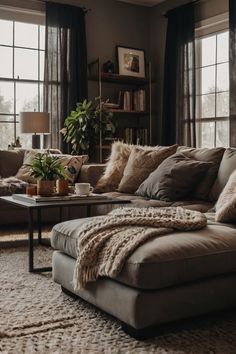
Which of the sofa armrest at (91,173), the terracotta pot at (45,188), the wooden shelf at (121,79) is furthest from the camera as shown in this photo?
the wooden shelf at (121,79)

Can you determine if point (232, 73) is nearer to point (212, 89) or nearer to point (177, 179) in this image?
point (212, 89)

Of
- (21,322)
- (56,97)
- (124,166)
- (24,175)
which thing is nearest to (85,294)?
(21,322)

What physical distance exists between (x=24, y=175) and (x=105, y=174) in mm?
892

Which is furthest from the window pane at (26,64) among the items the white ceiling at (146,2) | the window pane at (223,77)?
the window pane at (223,77)

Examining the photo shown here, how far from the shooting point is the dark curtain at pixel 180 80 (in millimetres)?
6125

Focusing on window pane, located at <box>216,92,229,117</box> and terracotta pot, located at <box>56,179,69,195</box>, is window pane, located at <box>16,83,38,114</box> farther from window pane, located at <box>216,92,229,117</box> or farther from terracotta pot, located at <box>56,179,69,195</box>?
terracotta pot, located at <box>56,179,69,195</box>

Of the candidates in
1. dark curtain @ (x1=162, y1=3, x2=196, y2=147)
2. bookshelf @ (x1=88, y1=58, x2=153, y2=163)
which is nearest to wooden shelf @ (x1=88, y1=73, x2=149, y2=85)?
bookshelf @ (x1=88, y1=58, x2=153, y2=163)

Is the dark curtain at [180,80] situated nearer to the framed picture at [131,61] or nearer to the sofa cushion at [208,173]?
the framed picture at [131,61]

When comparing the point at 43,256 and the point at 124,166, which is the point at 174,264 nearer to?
the point at 43,256

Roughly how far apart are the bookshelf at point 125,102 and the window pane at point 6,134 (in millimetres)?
1135

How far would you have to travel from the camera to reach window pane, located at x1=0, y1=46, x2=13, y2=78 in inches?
240

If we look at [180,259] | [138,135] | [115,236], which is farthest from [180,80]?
[180,259]

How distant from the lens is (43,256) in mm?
3479

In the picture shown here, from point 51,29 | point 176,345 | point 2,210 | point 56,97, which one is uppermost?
point 51,29
